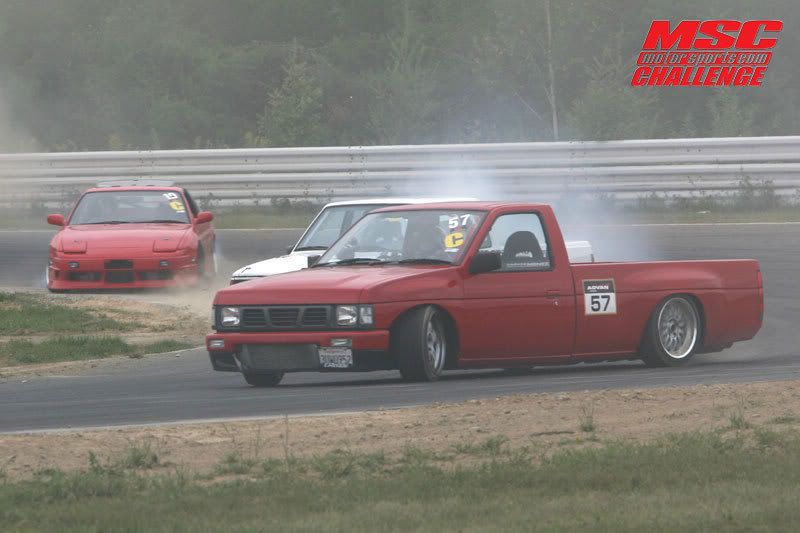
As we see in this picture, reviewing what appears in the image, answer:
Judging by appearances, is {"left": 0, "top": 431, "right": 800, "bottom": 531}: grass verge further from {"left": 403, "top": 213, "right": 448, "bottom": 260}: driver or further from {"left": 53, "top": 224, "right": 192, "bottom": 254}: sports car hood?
{"left": 53, "top": 224, "right": 192, "bottom": 254}: sports car hood

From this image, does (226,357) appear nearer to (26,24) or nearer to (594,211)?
(594,211)

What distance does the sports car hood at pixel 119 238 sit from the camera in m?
19.8

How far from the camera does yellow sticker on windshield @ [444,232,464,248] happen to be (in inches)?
475

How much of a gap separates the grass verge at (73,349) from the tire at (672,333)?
475 centimetres

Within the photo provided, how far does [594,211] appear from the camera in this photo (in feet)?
87.6

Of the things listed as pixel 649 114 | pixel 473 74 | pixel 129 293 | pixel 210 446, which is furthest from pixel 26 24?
pixel 210 446

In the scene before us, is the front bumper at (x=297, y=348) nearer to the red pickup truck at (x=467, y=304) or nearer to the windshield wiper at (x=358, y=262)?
the red pickup truck at (x=467, y=304)

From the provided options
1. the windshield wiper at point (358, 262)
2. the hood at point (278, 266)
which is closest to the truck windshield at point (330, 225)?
the hood at point (278, 266)

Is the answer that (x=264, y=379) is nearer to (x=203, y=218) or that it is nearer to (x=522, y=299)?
(x=522, y=299)

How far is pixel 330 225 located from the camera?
679 inches

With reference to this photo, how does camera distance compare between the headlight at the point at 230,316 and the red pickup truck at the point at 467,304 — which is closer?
the red pickup truck at the point at 467,304

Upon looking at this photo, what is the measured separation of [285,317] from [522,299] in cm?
179

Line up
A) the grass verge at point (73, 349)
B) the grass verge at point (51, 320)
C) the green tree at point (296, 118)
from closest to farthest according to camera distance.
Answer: the grass verge at point (73, 349) < the grass verge at point (51, 320) < the green tree at point (296, 118)

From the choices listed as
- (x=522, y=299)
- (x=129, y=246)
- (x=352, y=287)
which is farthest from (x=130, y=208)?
(x=352, y=287)
